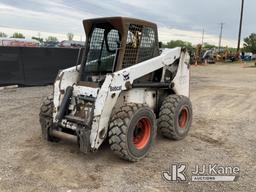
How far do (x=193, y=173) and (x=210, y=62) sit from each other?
28.9 meters

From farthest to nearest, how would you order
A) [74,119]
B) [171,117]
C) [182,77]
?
[182,77] < [171,117] < [74,119]

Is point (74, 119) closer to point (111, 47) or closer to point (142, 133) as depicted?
point (142, 133)

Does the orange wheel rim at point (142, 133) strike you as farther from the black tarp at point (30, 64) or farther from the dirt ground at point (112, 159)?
the black tarp at point (30, 64)

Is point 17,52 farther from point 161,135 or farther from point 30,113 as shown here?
point 161,135

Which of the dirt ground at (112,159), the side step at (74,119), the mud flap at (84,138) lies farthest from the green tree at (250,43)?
the mud flap at (84,138)

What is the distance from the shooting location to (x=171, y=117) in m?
5.03

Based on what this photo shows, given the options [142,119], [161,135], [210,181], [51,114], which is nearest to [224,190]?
[210,181]

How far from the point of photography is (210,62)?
31.5m

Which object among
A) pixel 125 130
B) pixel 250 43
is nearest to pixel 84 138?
pixel 125 130

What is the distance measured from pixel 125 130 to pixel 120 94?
66 cm

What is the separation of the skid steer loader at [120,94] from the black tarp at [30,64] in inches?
245

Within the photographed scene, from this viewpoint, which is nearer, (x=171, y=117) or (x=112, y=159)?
(x=112, y=159)

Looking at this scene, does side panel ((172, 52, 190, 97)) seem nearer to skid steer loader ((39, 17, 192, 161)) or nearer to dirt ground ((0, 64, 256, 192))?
skid steer loader ((39, 17, 192, 161))

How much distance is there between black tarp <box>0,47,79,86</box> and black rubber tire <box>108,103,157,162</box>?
7354 mm
